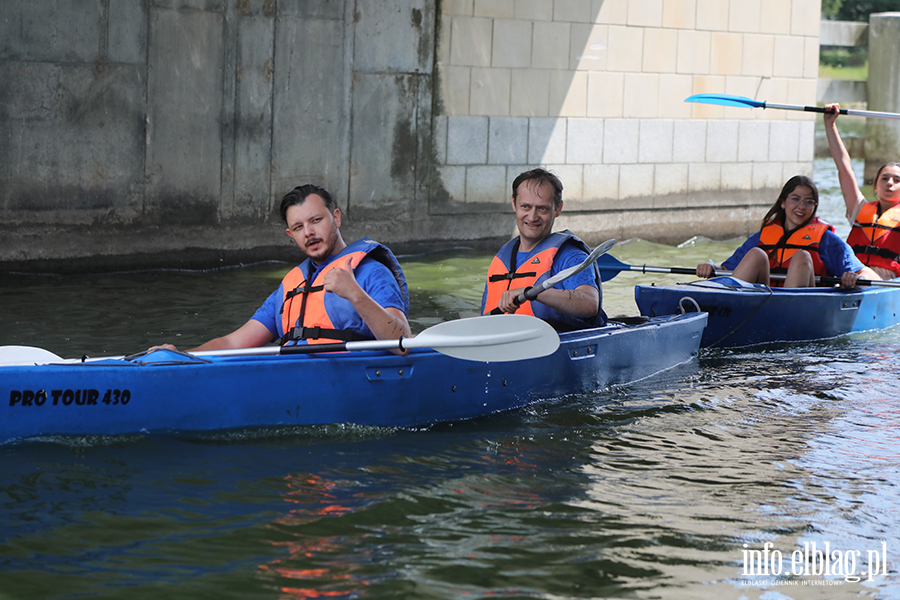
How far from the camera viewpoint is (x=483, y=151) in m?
9.11

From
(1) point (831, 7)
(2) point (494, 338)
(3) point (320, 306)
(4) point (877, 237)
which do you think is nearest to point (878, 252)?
(4) point (877, 237)

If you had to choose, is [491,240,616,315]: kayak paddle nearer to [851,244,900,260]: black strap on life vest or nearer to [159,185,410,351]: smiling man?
[159,185,410,351]: smiling man

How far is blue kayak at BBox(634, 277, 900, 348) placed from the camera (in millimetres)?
5602

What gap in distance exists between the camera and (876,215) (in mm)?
6754

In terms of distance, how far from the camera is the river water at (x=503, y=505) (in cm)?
277

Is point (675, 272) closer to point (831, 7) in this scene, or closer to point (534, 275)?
point (534, 275)

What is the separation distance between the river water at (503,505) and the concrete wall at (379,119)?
13.9ft

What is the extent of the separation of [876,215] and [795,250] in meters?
1.00

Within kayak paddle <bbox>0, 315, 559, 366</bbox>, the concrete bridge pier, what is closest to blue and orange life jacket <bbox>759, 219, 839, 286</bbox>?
kayak paddle <bbox>0, 315, 559, 366</bbox>

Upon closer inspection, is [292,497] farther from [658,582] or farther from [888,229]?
[888,229]

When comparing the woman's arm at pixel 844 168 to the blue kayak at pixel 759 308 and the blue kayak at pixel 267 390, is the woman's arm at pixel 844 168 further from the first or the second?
the blue kayak at pixel 267 390

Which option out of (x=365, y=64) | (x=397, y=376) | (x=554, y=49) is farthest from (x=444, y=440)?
(x=554, y=49)

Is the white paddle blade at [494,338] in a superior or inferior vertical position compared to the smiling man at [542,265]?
inferior

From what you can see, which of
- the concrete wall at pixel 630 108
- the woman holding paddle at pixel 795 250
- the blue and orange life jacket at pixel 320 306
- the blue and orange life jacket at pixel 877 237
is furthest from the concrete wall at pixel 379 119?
the blue and orange life jacket at pixel 320 306
